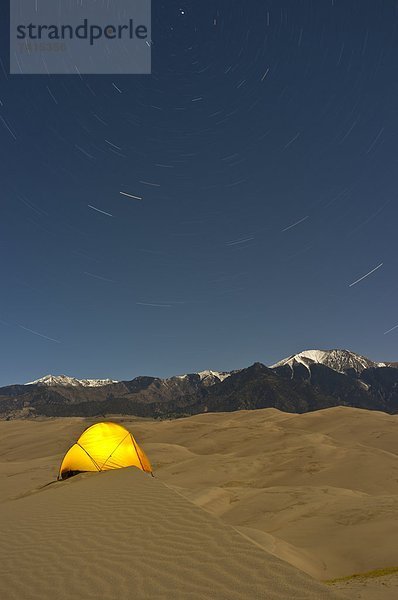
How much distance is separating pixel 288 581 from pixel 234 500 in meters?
10.1

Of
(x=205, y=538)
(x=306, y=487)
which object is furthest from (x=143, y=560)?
(x=306, y=487)

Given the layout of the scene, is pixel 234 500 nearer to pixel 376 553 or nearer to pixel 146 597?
pixel 376 553

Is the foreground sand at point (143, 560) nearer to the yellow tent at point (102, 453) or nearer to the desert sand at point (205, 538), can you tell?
the desert sand at point (205, 538)

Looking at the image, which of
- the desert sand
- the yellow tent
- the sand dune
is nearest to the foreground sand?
the desert sand

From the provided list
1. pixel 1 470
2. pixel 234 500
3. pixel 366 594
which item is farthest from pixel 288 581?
pixel 1 470

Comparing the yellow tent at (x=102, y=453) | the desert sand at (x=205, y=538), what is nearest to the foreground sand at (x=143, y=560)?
the desert sand at (x=205, y=538)

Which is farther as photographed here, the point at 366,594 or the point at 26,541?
the point at 26,541

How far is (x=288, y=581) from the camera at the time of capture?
9.11 feet

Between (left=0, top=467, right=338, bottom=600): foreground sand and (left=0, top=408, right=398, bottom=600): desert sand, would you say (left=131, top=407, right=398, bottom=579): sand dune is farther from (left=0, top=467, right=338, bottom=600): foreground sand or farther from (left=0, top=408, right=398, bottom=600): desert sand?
(left=0, top=467, right=338, bottom=600): foreground sand

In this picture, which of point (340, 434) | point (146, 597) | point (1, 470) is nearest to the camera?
point (146, 597)

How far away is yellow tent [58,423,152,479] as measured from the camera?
13570 mm

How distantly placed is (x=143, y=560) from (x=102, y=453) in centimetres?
1087

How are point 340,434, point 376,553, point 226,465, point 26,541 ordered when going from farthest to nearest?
point 340,434 → point 226,465 → point 376,553 → point 26,541

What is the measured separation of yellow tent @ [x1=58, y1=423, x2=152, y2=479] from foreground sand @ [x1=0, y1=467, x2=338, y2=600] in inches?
287
